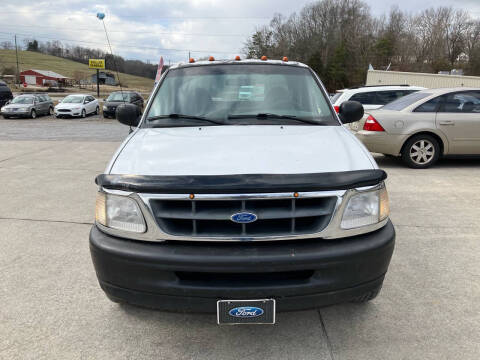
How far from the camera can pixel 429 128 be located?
7426mm

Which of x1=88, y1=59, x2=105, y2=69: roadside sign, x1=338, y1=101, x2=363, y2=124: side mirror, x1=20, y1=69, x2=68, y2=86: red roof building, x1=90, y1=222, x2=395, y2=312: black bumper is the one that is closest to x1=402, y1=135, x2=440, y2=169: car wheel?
x1=338, y1=101, x2=363, y2=124: side mirror

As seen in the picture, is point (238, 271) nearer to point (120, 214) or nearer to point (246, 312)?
point (246, 312)

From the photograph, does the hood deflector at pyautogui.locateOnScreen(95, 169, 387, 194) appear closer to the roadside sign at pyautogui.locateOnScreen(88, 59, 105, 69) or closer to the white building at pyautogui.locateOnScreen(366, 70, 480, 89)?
the white building at pyautogui.locateOnScreen(366, 70, 480, 89)

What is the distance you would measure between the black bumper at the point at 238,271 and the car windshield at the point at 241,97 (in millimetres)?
1318

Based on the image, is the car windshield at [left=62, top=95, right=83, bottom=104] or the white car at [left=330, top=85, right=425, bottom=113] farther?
the car windshield at [left=62, top=95, right=83, bottom=104]

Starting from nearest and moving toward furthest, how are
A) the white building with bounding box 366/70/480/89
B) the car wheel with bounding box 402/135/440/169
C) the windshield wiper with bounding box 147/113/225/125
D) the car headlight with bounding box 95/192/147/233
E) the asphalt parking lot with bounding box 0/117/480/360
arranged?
1. the car headlight with bounding box 95/192/147/233
2. the asphalt parking lot with bounding box 0/117/480/360
3. the windshield wiper with bounding box 147/113/225/125
4. the car wheel with bounding box 402/135/440/169
5. the white building with bounding box 366/70/480/89

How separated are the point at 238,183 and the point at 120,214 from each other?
74 cm

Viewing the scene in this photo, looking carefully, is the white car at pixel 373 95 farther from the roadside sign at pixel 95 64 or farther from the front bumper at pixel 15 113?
the roadside sign at pixel 95 64

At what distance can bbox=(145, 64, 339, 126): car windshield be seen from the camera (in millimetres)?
3287

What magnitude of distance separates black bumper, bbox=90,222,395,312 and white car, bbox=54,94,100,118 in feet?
77.5

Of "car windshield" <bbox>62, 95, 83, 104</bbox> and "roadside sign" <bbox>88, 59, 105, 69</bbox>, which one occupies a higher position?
"roadside sign" <bbox>88, 59, 105, 69</bbox>

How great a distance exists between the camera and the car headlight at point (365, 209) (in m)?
2.28

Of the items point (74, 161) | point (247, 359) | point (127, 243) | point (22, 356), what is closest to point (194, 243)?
point (127, 243)

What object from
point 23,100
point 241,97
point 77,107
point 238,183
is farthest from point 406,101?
point 23,100
